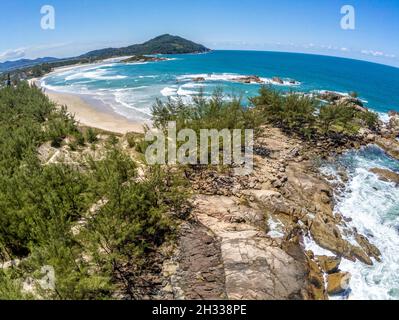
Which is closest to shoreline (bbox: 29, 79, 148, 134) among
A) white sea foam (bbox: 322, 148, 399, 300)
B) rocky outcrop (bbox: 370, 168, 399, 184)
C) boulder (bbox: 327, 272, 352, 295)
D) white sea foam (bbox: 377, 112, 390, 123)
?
white sea foam (bbox: 322, 148, 399, 300)

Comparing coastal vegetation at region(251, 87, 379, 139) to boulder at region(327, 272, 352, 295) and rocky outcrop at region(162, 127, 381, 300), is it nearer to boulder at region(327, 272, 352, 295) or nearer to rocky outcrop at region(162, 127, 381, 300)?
rocky outcrop at region(162, 127, 381, 300)

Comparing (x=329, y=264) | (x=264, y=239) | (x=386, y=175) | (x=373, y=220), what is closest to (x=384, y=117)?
(x=386, y=175)

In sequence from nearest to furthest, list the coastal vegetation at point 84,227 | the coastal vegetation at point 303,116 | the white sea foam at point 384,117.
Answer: the coastal vegetation at point 84,227, the coastal vegetation at point 303,116, the white sea foam at point 384,117

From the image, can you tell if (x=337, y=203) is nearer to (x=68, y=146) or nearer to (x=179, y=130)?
(x=179, y=130)

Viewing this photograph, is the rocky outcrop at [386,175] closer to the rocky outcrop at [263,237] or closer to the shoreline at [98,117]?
the rocky outcrop at [263,237]

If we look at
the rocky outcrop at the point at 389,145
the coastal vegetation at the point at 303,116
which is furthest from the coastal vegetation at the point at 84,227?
the rocky outcrop at the point at 389,145

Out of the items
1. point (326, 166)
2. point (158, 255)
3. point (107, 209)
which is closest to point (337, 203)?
point (326, 166)
